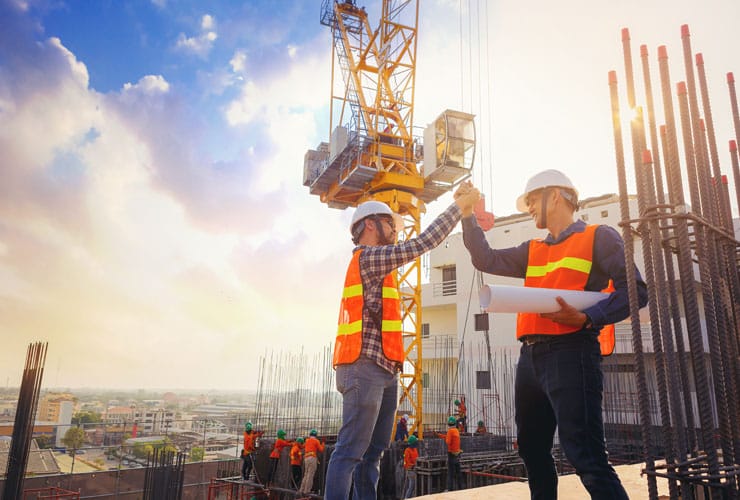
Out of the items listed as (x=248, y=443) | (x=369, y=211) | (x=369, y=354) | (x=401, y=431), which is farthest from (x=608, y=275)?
(x=401, y=431)

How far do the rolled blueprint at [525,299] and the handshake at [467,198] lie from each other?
0.75 meters

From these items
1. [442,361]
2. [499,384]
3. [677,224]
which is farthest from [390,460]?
[442,361]

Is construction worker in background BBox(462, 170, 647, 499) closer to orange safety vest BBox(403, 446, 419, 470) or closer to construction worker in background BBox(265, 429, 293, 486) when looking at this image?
orange safety vest BBox(403, 446, 419, 470)

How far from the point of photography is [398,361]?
2.62 m

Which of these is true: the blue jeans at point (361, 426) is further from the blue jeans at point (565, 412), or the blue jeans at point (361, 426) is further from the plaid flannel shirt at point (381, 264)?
the blue jeans at point (565, 412)

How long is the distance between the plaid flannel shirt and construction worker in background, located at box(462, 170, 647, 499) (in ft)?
1.40

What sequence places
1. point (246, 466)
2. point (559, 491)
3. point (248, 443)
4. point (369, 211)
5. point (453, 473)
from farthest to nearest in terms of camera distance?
1. point (246, 466)
2. point (248, 443)
3. point (453, 473)
4. point (559, 491)
5. point (369, 211)

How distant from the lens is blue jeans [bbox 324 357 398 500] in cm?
243

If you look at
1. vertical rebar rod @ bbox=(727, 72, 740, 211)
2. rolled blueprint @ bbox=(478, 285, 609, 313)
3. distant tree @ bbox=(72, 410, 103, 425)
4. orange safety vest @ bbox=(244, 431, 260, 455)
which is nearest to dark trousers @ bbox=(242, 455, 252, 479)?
orange safety vest @ bbox=(244, 431, 260, 455)

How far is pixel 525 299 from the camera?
1.90 metres

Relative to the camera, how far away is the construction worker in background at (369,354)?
8.02 feet

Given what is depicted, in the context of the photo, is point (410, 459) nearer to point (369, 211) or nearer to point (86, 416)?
point (369, 211)

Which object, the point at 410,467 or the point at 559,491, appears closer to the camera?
the point at 559,491

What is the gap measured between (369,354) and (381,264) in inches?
17.9
